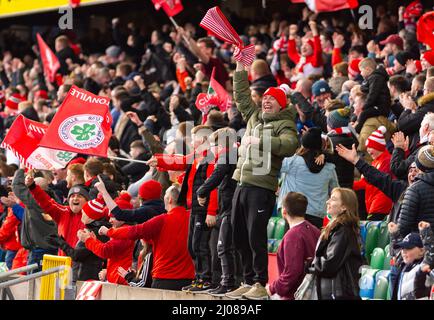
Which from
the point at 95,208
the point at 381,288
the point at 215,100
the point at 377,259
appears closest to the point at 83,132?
the point at 95,208

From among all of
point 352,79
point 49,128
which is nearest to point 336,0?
point 352,79

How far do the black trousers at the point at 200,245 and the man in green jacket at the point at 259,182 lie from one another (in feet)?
2.01

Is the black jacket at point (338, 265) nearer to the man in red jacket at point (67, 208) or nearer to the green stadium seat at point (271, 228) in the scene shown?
the green stadium seat at point (271, 228)

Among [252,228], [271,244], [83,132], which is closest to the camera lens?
[252,228]

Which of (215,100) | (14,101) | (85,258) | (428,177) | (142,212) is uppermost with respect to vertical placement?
(14,101)

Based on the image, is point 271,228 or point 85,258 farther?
point 271,228

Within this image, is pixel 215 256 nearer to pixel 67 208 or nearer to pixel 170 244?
pixel 170 244

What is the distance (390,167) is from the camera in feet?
35.2

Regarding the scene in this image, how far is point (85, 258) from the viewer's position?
39.0 ft

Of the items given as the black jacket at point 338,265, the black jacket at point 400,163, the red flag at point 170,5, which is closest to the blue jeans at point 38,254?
the black jacket at point 400,163

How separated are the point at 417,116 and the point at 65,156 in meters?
4.46

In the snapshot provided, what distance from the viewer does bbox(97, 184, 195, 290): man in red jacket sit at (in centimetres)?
1123
